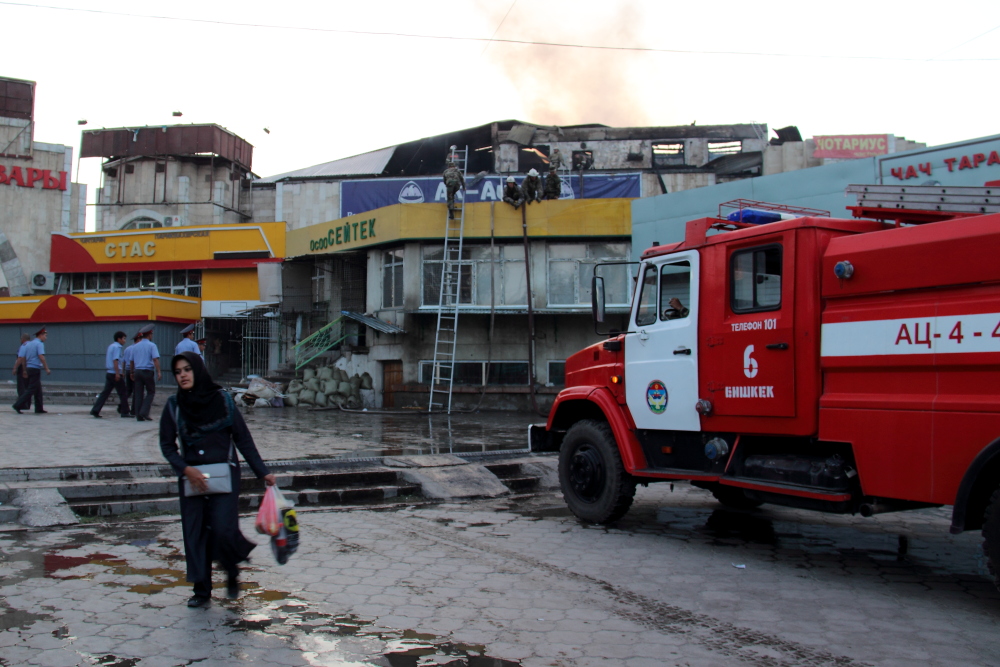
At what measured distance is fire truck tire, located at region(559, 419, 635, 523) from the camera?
707 cm

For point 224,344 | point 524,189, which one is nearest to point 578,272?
point 524,189

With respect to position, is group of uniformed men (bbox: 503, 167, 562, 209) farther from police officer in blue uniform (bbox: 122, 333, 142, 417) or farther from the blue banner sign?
police officer in blue uniform (bbox: 122, 333, 142, 417)

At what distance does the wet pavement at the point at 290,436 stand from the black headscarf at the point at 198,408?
4918 mm

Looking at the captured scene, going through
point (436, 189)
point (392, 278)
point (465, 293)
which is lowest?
point (465, 293)

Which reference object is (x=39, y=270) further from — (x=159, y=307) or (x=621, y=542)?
(x=621, y=542)

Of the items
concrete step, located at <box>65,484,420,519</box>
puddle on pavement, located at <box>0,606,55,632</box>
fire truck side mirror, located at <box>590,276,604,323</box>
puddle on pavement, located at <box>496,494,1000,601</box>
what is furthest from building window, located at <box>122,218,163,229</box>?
puddle on pavement, located at <box>0,606,55,632</box>

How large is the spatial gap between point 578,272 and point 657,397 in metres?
13.2

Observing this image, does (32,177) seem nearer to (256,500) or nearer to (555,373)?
(555,373)

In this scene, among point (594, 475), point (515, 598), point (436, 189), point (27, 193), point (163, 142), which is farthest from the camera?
point (163, 142)

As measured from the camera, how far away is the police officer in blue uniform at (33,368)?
48.3 ft

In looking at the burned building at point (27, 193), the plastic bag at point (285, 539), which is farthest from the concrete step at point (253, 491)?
the burned building at point (27, 193)

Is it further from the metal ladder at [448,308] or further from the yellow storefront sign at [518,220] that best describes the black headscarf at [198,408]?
the yellow storefront sign at [518,220]

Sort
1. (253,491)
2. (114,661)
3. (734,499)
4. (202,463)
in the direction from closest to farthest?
(114,661)
(202,463)
(253,491)
(734,499)

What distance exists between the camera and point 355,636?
13.5 feet
